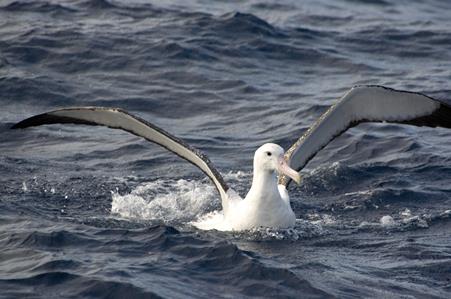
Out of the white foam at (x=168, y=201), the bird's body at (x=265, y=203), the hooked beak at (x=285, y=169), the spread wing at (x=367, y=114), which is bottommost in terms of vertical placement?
the white foam at (x=168, y=201)

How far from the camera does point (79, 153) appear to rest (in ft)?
46.2

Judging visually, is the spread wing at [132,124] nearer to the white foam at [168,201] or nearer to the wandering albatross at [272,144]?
the wandering albatross at [272,144]

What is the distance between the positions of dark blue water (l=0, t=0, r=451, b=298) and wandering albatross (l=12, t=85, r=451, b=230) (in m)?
0.29

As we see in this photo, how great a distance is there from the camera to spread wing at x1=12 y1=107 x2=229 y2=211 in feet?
37.6

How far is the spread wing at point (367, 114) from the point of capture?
11.7 metres

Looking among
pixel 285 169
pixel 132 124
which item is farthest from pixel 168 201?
pixel 285 169

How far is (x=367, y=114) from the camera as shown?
1215cm

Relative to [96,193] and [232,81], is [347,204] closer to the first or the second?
[96,193]

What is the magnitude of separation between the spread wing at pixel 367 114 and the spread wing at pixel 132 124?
35.0 inches

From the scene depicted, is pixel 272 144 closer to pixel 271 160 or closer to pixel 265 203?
pixel 271 160

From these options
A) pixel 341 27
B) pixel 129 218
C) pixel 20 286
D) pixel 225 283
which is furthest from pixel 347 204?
pixel 341 27

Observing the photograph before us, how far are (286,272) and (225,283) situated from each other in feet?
1.97

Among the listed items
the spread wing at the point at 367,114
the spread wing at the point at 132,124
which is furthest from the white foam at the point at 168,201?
the spread wing at the point at 367,114

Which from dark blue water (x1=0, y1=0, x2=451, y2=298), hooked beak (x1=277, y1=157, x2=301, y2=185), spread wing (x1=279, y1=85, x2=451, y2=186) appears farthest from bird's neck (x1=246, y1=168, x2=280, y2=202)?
spread wing (x1=279, y1=85, x2=451, y2=186)
